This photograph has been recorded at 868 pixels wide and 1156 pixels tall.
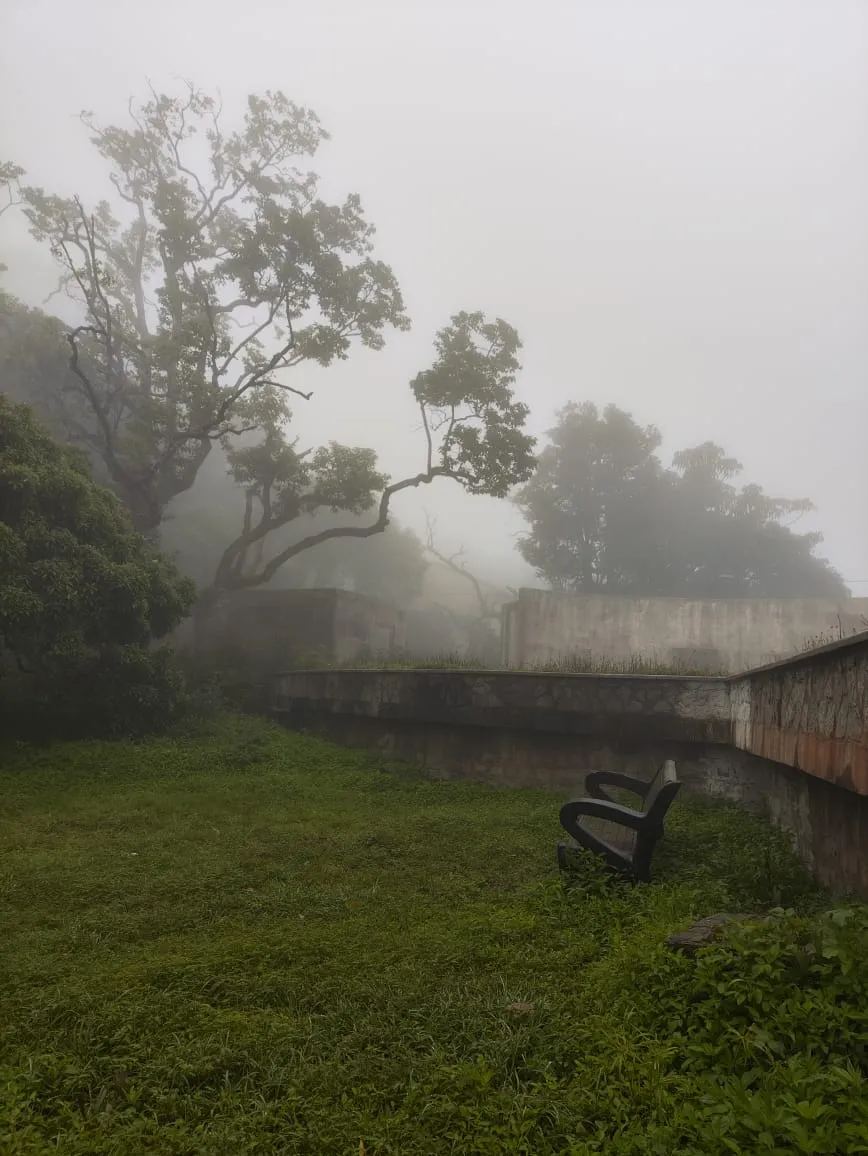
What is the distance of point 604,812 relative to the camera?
4.16 m

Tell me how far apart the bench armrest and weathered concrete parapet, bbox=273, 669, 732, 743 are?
2539 mm

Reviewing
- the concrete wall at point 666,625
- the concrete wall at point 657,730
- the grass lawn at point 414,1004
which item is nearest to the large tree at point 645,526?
the concrete wall at point 666,625

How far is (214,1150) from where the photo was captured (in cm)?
206

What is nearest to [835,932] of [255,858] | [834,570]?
[255,858]

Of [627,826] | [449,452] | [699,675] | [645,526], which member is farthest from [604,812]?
[645,526]

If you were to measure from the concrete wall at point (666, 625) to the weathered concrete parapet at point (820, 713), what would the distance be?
43.6 ft

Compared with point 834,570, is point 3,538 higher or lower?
lower

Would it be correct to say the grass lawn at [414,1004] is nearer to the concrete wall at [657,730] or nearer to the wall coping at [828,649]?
the concrete wall at [657,730]

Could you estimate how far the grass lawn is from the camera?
208cm

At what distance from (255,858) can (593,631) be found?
1448 centimetres

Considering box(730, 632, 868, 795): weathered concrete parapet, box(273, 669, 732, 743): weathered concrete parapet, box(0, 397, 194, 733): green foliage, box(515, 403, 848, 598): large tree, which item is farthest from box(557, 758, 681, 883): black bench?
box(515, 403, 848, 598): large tree

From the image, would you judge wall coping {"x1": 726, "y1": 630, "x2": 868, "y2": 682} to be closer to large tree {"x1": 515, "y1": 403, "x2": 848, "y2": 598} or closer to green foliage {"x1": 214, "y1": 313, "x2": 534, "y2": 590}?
green foliage {"x1": 214, "y1": 313, "x2": 534, "y2": 590}

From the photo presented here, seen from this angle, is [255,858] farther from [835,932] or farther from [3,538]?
[3,538]

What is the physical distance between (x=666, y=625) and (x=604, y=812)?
1496 cm
